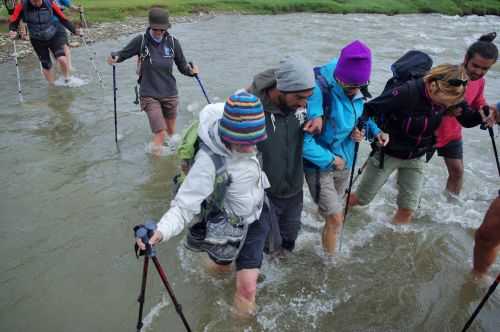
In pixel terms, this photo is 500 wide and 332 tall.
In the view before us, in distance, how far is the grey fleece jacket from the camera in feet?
23.5

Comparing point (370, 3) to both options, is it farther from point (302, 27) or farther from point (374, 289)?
point (374, 289)

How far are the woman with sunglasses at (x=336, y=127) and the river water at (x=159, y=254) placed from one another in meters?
0.93

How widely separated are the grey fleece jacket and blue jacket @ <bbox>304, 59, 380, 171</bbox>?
3.66 meters

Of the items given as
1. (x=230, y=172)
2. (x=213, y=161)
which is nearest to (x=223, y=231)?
(x=230, y=172)

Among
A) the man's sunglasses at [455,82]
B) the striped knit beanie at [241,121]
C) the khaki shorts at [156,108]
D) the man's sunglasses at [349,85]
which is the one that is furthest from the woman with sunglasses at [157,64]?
the man's sunglasses at [455,82]

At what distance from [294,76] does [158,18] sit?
156 inches

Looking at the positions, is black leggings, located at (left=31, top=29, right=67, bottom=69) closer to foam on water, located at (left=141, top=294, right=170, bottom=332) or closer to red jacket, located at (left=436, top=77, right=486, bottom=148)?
foam on water, located at (left=141, top=294, right=170, bottom=332)

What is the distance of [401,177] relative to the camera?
570cm

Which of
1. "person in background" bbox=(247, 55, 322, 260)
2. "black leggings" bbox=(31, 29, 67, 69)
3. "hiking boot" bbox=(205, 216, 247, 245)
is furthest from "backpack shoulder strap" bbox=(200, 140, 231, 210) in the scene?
"black leggings" bbox=(31, 29, 67, 69)

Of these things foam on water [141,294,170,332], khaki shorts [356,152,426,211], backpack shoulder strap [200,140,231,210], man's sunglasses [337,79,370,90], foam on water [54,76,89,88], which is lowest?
foam on water [141,294,170,332]

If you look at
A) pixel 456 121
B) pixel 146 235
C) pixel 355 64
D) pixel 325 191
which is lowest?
pixel 325 191

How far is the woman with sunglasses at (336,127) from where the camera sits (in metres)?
4.20

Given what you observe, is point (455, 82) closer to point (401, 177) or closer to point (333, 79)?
point (333, 79)

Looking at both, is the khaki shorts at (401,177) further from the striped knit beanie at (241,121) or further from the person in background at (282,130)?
the striped knit beanie at (241,121)
